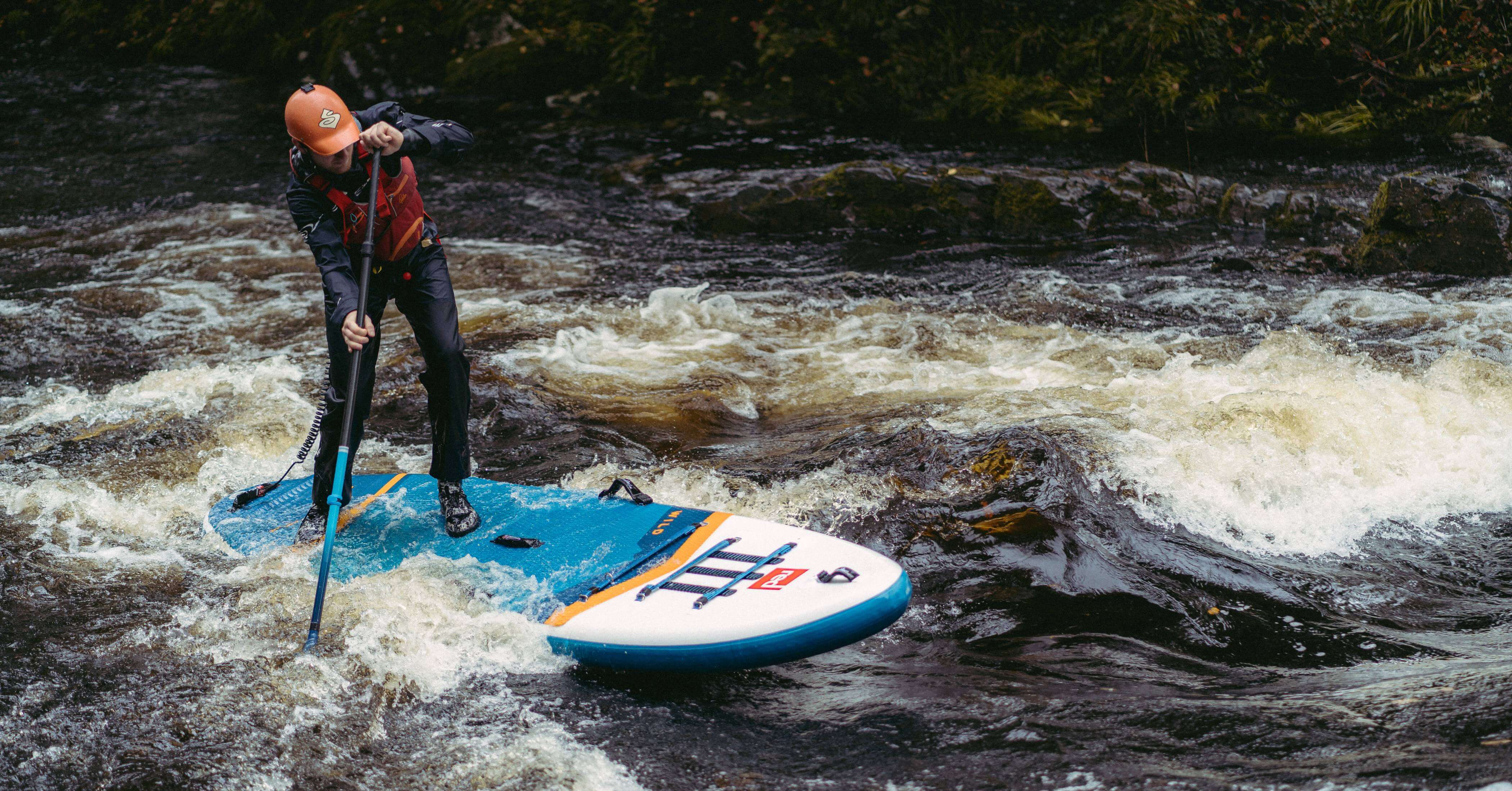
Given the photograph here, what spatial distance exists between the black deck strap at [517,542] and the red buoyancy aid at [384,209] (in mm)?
1089

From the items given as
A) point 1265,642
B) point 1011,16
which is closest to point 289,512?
point 1265,642

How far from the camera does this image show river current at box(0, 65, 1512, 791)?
2881 mm

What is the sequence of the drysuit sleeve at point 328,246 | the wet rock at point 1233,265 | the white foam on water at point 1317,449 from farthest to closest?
the wet rock at point 1233,265
the white foam on water at point 1317,449
the drysuit sleeve at point 328,246

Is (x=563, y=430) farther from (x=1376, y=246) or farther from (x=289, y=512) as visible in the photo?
(x=1376, y=246)

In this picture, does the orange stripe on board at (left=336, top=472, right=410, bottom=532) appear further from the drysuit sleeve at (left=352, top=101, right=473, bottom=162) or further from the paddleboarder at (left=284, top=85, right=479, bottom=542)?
the drysuit sleeve at (left=352, top=101, right=473, bottom=162)

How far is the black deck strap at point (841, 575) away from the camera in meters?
3.03

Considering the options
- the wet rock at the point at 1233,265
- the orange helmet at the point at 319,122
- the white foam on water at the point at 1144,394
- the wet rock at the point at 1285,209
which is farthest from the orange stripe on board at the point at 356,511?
the wet rock at the point at 1285,209

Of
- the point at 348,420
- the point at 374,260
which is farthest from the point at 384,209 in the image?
the point at 348,420

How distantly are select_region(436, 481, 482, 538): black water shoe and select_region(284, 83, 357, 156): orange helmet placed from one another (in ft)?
4.23

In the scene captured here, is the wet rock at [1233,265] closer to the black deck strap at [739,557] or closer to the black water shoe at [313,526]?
the black deck strap at [739,557]

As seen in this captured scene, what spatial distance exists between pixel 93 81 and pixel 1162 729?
1621 centimetres

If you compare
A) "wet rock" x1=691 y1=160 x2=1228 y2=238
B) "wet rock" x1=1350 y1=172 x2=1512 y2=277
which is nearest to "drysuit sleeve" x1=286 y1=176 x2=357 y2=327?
"wet rock" x1=691 y1=160 x2=1228 y2=238

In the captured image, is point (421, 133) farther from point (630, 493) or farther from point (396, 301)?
point (630, 493)

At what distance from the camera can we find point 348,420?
144 inches
